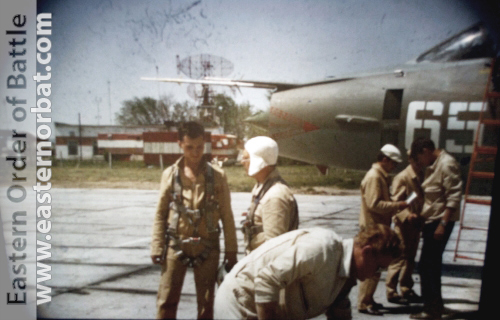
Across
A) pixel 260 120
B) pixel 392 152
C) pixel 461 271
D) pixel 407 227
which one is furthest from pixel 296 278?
pixel 461 271

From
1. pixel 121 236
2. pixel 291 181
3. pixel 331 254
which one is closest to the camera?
pixel 331 254

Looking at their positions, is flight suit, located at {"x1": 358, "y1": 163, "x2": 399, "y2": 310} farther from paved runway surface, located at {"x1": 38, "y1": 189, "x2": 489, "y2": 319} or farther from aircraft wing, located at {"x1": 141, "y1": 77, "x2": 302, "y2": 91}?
aircraft wing, located at {"x1": 141, "y1": 77, "x2": 302, "y2": 91}

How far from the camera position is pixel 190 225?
7.47ft

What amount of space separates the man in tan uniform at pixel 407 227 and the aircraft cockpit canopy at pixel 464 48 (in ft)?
2.68

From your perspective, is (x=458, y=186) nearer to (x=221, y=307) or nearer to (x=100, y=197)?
(x=221, y=307)

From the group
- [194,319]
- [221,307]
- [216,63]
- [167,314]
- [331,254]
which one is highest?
[216,63]

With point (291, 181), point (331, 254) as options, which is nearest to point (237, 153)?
point (291, 181)

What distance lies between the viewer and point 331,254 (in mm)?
1408

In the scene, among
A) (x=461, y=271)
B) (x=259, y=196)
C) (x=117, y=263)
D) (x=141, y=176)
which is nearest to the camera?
(x=259, y=196)

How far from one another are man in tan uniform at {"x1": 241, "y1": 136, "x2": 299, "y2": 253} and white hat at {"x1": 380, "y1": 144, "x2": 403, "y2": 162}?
115cm

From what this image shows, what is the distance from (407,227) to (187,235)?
6.07 ft

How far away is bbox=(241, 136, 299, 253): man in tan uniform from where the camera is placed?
6.11 ft

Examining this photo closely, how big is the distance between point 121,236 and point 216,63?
1.91 meters

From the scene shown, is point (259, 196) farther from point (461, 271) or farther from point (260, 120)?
point (461, 271)
